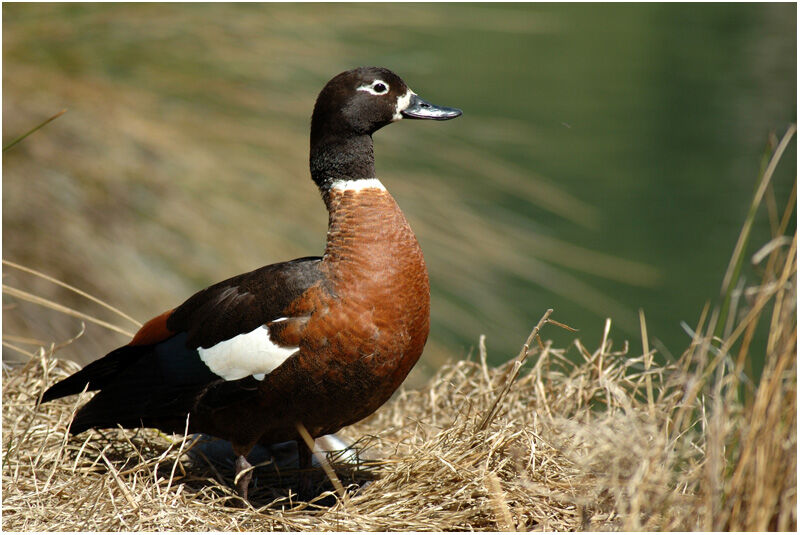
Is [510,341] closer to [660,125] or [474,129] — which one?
[474,129]

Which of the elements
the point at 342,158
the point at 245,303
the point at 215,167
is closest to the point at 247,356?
the point at 245,303

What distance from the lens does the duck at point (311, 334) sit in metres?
2.39

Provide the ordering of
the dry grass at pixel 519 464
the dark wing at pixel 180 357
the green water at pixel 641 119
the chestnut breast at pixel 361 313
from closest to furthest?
the dry grass at pixel 519 464, the chestnut breast at pixel 361 313, the dark wing at pixel 180 357, the green water at pixel 641 119

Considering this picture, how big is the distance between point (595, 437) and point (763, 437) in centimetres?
43

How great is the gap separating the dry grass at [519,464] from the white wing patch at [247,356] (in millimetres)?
263

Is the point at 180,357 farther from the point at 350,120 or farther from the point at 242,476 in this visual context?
the point at 350,120

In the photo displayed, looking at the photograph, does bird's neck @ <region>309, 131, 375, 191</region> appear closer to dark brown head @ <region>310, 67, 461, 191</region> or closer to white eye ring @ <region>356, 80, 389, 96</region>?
dark brown head @ <region>310, 67, 461, 191</region>

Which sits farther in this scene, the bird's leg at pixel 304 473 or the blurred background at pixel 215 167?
the blurred background at pixel 215 167

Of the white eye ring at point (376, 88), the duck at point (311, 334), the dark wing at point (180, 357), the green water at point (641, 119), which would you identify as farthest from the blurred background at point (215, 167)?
the white eye ring at point (376, 88)

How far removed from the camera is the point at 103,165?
4180 millimetres

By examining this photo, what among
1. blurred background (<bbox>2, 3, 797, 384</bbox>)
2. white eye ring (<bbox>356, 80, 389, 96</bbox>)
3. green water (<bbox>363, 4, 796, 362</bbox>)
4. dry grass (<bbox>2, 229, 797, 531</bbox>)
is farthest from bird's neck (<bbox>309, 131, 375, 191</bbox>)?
green water (<bbox>363, 4, 796, 362</bbox>)

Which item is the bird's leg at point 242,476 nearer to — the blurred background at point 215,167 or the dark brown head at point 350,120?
the dark brown head at point 350,120

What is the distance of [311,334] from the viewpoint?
7.81ft

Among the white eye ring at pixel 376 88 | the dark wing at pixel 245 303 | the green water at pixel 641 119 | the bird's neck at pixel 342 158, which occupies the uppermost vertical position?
the white eye ring at pixel 376 88
